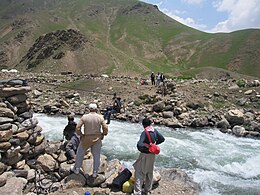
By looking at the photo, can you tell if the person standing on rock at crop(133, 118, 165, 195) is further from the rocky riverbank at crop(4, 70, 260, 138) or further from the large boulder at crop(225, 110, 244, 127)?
the large boulder at crop(225, 110, 244, 127)

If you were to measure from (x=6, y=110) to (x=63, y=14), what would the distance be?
16976 cm

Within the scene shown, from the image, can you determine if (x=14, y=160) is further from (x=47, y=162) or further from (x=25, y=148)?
(x=47, y=162)

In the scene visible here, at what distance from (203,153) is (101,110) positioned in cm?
1280

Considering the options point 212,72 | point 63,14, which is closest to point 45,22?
point 63,14

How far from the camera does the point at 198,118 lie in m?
24.5

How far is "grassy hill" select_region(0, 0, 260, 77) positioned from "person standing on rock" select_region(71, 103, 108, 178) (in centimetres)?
5822

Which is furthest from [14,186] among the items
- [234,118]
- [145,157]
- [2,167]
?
[234,118]

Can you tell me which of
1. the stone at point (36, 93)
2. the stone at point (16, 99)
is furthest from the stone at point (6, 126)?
the stone at point (36, 93)

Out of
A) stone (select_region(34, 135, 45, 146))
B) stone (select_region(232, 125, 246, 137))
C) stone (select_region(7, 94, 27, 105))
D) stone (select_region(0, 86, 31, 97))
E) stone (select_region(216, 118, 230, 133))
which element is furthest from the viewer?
stone (select_region(216, 118, 230, 133))

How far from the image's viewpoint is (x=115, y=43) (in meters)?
132

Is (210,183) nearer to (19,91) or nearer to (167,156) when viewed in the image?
(167,156)

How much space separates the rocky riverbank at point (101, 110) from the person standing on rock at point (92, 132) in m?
0.69

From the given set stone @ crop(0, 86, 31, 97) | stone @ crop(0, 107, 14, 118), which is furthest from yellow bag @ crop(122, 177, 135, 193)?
stone @ crop(0, 86, 31, 97)

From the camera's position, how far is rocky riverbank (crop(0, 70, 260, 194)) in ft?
32.1
